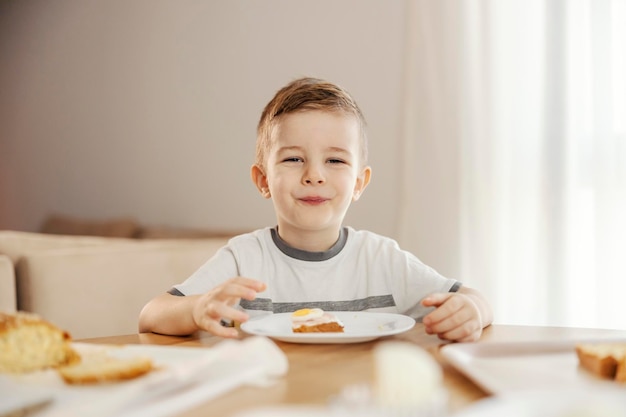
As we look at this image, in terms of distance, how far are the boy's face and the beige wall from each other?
7.17 feet

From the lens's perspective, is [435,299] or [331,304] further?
[331,304]

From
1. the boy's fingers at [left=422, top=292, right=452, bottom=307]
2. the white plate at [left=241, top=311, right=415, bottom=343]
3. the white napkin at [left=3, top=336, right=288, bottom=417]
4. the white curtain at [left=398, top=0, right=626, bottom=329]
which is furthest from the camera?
the white curtain at [left=398, top=0, right=626, bottom=329]

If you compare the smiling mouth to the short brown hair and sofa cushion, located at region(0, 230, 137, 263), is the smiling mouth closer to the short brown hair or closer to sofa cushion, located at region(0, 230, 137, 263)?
the short brown hair

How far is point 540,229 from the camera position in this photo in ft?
10.4

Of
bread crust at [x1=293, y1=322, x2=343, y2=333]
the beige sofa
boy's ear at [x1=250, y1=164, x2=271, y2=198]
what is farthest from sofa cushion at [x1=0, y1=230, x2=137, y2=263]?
bread crust at [x1=293, y1=322, x2=343, y2=333]

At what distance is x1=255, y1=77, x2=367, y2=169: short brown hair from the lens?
1.62m

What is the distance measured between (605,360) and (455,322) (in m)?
0.33

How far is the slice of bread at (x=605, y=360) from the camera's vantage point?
29.9 inches

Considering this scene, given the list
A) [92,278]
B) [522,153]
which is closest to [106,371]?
[92,278]

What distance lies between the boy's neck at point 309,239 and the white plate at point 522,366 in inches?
30.6

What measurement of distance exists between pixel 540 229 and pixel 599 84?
64 cm

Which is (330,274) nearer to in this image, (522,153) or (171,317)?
(171,317)

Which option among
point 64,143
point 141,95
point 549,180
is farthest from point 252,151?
point 64,143

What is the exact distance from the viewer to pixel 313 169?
156 centimetres
